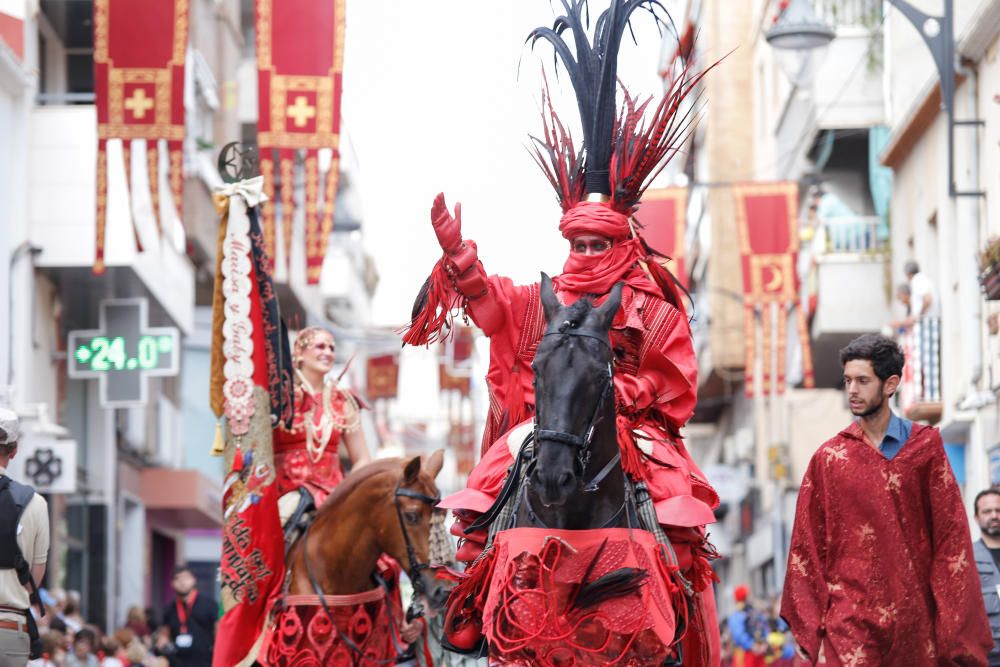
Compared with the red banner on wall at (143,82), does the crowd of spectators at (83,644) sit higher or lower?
lower

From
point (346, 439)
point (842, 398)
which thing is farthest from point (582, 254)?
point (842, 398)

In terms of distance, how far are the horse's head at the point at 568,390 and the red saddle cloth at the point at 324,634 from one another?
14.5 ft

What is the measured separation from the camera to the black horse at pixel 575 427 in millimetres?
8320

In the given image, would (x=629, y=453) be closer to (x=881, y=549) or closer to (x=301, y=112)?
(x=881, y=549)

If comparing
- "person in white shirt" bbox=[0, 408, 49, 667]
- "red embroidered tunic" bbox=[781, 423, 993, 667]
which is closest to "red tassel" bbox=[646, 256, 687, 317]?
"red embroidered tunic" bbox=[781, 423, 993, 667]

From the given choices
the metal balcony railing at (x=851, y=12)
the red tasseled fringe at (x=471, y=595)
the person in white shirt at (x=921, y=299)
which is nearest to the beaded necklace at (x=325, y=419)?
the red tasseled fringe at (x=471, y=595)

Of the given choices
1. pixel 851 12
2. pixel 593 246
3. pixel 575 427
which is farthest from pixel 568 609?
pixel 851 12

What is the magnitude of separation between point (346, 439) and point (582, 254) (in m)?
4.89

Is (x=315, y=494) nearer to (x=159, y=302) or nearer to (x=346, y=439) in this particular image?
(x=346, y=439)

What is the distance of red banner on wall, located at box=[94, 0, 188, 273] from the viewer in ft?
68.0

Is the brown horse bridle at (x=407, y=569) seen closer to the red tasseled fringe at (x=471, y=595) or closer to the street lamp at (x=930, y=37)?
the red tasseled fringe at (x=471, y=595)

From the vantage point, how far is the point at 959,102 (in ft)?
77.4

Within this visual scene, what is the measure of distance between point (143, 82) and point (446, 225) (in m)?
11.9

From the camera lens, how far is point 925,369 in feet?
84.8
